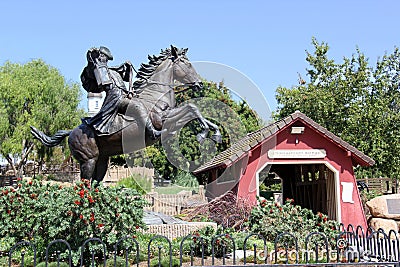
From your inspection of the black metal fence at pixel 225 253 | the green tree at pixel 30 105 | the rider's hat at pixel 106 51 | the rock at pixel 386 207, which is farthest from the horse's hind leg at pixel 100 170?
the green tree at pixel 30 105

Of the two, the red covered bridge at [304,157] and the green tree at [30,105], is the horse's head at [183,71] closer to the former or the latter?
the red covered bridge at [304,157]

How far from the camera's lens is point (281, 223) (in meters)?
9.10

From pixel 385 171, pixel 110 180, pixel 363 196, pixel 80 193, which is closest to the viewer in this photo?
pixel 80 193

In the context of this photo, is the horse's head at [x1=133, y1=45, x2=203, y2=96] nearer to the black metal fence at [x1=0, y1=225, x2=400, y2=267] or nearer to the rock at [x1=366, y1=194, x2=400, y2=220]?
the black metal fence at [x1=0, y1=225, x2=400, y2=267]

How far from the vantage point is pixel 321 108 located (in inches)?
949

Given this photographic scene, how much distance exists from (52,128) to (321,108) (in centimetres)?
1950

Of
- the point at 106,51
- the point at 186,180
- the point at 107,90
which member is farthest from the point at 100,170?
the point at 186,180

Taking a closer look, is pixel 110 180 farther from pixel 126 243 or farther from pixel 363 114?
pixel 126 243

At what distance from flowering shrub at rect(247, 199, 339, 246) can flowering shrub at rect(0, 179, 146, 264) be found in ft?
9.13

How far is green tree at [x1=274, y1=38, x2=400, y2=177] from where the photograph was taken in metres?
22.7

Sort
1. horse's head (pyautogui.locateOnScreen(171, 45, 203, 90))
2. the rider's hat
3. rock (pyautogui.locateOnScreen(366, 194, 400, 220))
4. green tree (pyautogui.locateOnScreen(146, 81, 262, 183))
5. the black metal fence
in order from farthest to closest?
rock (pyautogui.locateOnScreen(366, 194, 400, 220)) < green tree (pyautogui.locateOnScreen(146, 81, 262, 183)) < the rider's hat < horse's head (pyautogui.locateOnScreen(171, 45, 203, 90)) < the black metal fence

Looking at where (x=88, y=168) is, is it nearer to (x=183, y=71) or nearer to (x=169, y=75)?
(x=169, y=75)

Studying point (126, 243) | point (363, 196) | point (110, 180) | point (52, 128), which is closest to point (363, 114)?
point (363, 196)

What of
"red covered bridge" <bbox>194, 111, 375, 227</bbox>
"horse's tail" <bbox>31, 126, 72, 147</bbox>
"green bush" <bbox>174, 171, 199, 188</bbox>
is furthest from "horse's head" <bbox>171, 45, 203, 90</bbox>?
"green bush" <bbox>174, 171, 199, 188</bbox>
